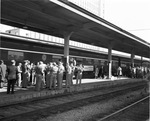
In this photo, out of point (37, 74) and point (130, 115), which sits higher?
point (37, 74)

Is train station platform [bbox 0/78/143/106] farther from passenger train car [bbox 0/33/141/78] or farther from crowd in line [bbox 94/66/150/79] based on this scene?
crowd in line [bbox 94/66/150/79]

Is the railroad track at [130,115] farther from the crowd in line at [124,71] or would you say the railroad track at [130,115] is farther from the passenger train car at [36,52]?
the crowd in line at [124,71]

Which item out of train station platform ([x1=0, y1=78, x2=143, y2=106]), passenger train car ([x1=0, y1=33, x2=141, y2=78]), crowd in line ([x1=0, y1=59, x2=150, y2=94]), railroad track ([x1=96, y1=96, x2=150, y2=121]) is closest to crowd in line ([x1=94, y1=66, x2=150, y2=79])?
passenger train car ([x1=0, y1=33, x2=141, y2=78])

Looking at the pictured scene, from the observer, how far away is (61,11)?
33.4ft

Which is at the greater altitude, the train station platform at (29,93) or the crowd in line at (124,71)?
the crowd in line at (124,71)

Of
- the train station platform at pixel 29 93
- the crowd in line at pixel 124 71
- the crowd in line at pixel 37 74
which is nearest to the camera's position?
the train station platform at pixel 29 93

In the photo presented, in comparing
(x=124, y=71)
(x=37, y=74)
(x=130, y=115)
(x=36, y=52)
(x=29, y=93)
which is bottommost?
(x=130, y=115)

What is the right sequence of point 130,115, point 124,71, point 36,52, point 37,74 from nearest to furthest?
point 130,115, point 37,74, point 36,52, point 124,71

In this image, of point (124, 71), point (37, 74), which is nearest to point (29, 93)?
point (37, 74)

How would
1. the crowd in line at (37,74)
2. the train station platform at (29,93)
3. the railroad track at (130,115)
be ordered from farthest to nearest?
the crowd in line at (37,74) → the train station platform at (29,93) → the railroad track at (130,115)

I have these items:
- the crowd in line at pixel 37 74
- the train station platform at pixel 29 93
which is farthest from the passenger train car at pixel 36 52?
the train station platform at pixel 29 93

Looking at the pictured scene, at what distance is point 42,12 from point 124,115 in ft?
22.8

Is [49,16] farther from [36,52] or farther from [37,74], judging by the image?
[37,74]

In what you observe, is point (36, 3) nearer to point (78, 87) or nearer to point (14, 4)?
point (14, 4)
